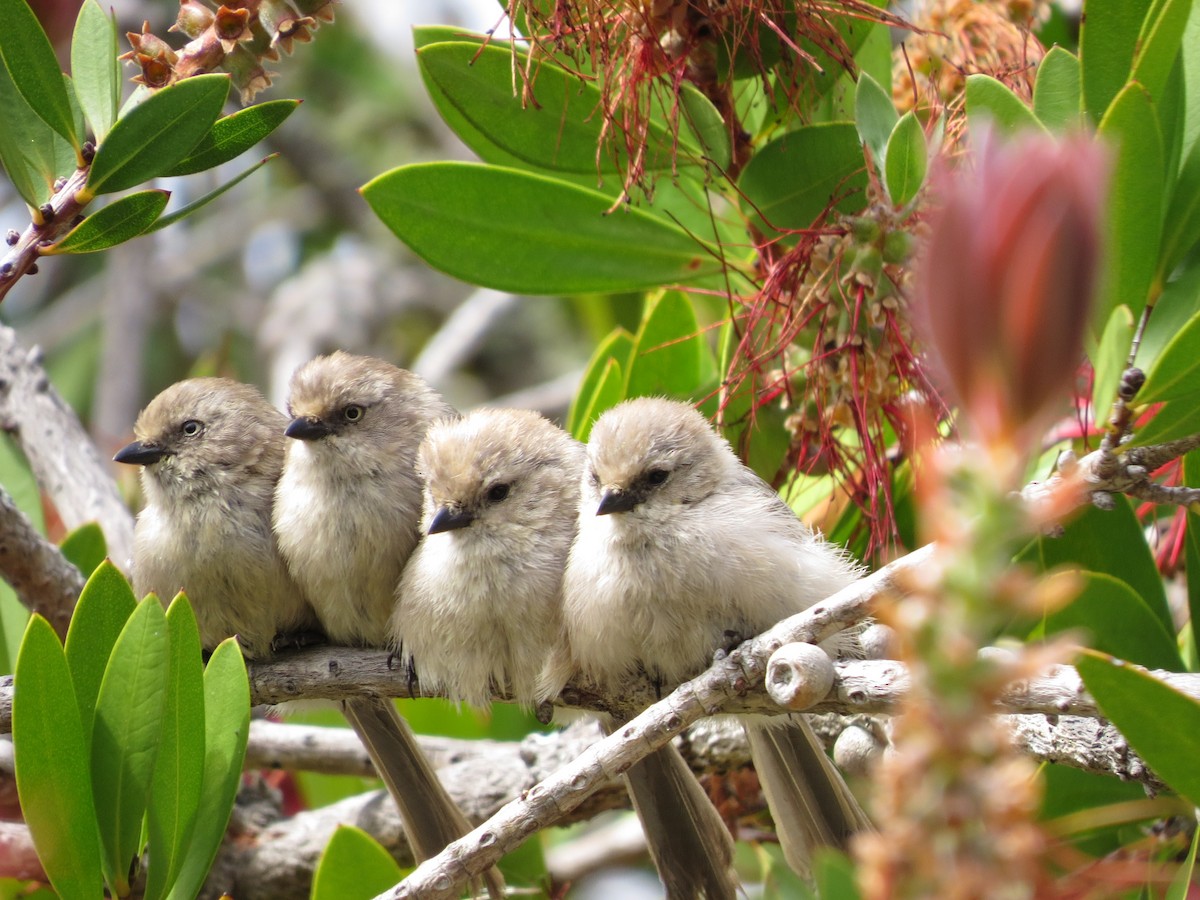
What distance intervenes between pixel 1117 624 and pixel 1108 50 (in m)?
1.21

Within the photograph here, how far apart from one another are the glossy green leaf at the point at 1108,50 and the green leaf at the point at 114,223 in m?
1.79

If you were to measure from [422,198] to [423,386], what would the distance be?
1047 mm

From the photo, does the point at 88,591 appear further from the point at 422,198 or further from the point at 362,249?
the point at 362,249

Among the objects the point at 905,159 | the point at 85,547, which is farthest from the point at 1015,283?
the point at 85,547

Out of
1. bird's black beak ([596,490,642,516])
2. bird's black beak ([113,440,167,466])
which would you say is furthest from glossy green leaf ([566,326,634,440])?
bird's black beak ([113,440,167,466])

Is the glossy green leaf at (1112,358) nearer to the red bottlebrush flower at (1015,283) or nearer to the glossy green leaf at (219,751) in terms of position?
the red bottlebrush flower at (1015,283)

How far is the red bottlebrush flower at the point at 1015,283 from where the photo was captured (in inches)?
28.6

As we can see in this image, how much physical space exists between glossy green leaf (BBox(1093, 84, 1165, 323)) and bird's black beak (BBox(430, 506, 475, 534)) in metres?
1.68

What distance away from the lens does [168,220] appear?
2.46 m

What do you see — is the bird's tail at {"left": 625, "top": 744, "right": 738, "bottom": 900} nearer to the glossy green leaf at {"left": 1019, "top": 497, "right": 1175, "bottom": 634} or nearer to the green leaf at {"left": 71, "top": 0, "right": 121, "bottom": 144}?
the glossy green leaf at {"left": 1019, "top": 497, "right": 1175, "bottom": 634}

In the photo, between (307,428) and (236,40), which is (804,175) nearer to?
(236,40)

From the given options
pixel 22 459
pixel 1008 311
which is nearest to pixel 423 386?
pixel 22 459

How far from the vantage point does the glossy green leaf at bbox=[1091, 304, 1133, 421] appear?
185 centimetres

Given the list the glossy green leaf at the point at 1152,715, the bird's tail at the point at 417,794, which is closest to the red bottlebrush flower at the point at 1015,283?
the glossy green leaf at the point at 1152,715
